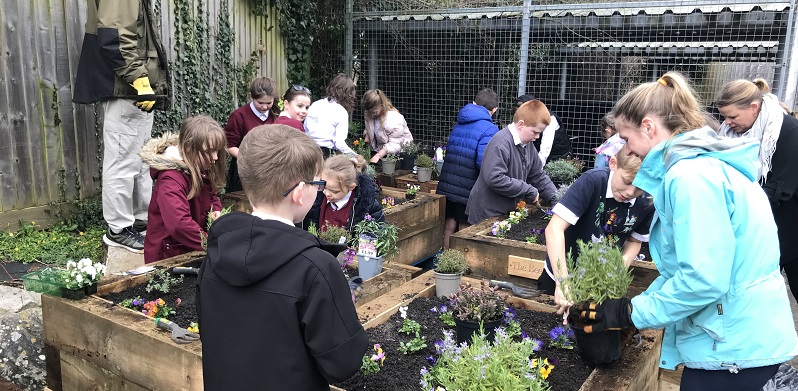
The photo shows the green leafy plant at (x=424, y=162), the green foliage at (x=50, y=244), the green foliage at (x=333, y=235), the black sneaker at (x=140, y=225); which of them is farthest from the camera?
the green leafy plant at (x=424, y=162)

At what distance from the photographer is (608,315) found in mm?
2049

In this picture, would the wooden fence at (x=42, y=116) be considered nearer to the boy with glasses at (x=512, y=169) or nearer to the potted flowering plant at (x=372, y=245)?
the potted flowering plant at (x=372, y=245)

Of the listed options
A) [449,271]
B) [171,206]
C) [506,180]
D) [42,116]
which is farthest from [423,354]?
[42,116]

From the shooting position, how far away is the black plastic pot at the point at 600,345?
2.13 m

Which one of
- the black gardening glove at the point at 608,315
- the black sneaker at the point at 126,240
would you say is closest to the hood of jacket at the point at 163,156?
the black sneaker at the point at 126,240

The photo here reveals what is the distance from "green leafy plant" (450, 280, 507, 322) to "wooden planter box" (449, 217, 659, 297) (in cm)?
126

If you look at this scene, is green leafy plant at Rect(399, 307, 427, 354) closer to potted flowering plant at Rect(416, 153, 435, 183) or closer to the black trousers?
the black trousers

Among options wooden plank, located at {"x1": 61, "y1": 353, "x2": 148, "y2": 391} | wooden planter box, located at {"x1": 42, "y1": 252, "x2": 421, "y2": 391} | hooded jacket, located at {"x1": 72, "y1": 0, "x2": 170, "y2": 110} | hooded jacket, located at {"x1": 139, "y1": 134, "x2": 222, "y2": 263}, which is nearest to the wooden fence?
hooded jacket, located at {"x1": 72, "y1": 0, "x2": 170, "y2": 110}

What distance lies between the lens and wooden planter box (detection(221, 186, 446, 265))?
5.18 metres

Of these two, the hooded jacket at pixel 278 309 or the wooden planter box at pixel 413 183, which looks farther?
the wooden planter box at pixel 413 183

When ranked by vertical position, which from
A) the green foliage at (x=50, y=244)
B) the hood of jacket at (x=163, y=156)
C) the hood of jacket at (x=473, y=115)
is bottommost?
the green foliage at (x=50, y=244)

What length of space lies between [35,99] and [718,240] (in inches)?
212

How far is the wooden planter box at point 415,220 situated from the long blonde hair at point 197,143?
183cm

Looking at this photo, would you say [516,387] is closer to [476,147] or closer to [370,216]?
[370,216]
